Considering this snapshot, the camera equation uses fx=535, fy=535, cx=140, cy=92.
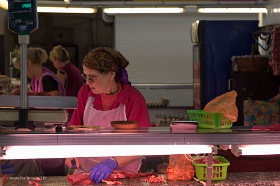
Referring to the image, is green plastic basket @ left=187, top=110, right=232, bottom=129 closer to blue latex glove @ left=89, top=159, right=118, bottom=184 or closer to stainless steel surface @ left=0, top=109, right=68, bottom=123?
blue latex glove @ left=89, top=159, right=118, bottom=184

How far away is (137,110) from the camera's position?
15.2ft

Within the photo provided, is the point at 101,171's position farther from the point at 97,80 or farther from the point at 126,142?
the point at 97,80

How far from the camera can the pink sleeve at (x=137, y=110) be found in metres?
4.60

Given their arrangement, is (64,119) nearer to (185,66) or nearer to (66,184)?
(66,184)

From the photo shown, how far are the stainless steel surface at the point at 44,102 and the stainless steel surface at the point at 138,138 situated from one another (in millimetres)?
262

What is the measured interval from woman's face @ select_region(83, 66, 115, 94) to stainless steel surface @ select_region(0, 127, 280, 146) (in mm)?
1147

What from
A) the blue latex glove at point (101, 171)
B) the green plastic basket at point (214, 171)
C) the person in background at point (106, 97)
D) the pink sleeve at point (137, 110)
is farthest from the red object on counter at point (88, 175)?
the pink sleeve at point (137, 110)

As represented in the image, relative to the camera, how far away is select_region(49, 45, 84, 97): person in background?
8508 millimetres

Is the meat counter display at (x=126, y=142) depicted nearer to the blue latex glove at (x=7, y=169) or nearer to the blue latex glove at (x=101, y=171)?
the blue latex glove at (x=101, y=171)

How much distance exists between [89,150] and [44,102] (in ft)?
1.87

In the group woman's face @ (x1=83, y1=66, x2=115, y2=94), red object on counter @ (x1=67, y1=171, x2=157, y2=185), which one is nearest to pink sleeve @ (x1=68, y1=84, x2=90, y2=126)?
woman's face @ (x1=83, y1=66, x2=115, y2=94)

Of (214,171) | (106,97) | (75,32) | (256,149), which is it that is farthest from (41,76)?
(75,32)

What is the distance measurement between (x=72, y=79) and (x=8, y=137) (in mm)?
5348

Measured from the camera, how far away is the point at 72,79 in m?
8.54
